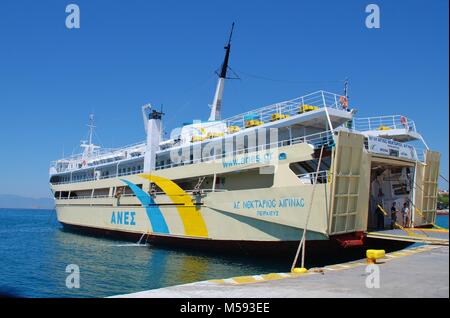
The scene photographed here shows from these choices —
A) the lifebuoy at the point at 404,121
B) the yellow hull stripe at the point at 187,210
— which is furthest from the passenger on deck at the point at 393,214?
the yellow hull stripe at the point at 187,210

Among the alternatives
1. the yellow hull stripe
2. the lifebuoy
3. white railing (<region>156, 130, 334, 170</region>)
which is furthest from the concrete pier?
the yellow hull stripe

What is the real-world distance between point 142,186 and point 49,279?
400 inches

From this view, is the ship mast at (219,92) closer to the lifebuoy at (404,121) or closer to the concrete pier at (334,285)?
the lifebuoy at (404,121)

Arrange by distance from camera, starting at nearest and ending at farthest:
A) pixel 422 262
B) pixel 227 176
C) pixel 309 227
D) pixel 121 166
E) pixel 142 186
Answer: pixel 422 262 < pixel 309 227 < pixel 227 176 < pixel 142 186 < pixel 121 166

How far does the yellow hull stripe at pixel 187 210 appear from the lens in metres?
19.0

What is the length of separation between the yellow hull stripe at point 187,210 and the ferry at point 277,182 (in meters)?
0.05

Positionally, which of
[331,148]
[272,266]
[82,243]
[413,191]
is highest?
[331,148]

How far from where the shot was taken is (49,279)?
46.1ft

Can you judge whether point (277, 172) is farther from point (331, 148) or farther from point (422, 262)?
point (422, 262)

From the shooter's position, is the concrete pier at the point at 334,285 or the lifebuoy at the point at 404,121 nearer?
the concrete pier at the point at 334,285

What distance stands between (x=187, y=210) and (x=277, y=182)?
6234 millimetres

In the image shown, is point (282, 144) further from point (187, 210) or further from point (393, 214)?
point (187, 210)

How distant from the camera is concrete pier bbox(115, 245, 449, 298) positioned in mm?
6672
